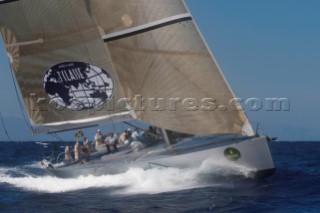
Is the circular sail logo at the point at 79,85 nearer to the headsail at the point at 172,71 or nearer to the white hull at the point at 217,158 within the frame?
the headsail at the point at 172,71

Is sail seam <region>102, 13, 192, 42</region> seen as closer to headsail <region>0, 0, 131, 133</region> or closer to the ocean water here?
headsail <region>0, 0, 131, 133</region>

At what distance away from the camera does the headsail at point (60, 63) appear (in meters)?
17.8

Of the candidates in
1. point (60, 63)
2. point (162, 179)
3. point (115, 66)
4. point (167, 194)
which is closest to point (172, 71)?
point (115, 66)

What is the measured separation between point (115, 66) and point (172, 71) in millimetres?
2343

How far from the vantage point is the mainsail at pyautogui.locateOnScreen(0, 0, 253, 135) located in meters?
15.5

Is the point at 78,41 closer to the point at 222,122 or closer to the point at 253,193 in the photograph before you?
the point at 222,122

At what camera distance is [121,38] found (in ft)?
54.9

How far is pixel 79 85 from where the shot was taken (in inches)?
720

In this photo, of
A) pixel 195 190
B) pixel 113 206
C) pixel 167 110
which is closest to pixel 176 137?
pixel 167 110

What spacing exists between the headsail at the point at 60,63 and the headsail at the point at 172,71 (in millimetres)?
1488

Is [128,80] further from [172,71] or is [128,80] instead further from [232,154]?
[232,154]

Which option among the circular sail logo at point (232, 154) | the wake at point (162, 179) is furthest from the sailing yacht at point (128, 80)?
the wake at point (162, 179)

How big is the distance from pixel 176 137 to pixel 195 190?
11.9 ft

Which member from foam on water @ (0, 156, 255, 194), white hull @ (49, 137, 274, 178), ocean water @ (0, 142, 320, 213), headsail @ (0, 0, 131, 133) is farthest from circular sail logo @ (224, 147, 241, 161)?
headsail @ (0, 0, 131, 133)
